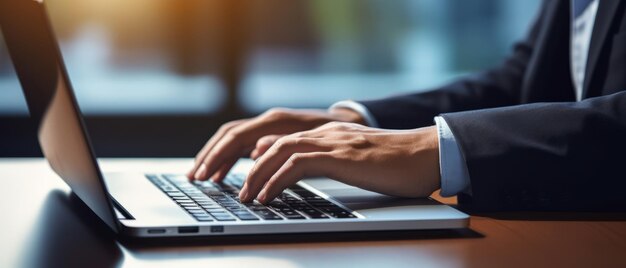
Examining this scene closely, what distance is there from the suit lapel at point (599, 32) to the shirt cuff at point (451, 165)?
1.44 ft

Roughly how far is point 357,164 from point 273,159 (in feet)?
0.27

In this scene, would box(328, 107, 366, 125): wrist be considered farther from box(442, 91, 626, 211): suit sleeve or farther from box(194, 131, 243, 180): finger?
box(442, 91, 626, 211): suit sleeve

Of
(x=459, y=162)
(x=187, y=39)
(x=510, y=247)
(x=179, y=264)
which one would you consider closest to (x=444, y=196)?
(x=459, y=162)

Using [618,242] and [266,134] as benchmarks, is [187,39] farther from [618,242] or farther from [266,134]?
[618,242]

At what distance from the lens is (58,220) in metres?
0.86

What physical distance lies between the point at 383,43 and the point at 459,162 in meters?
3.43

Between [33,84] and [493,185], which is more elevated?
[33,84]

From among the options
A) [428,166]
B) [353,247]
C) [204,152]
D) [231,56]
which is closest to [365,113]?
[204,152]

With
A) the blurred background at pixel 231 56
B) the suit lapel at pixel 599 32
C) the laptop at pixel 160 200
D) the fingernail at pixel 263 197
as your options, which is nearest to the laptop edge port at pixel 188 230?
the laptop at pixel 160 200

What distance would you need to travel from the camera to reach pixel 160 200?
88 centimetres

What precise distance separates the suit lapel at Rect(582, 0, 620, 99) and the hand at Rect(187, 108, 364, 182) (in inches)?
12.8

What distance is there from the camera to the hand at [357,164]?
86cm

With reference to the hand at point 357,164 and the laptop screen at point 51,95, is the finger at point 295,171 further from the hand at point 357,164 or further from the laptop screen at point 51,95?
the laptop screen at point 51,95

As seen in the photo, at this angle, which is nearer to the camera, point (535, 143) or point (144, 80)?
point (535, 143)
